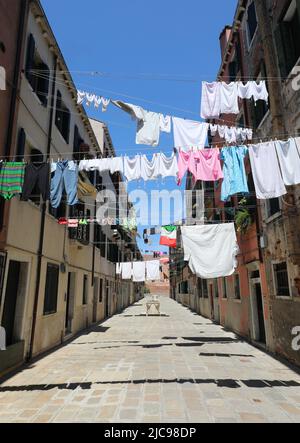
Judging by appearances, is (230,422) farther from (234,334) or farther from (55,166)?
(234,334)

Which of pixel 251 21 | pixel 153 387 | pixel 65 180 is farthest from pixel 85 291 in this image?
pixel 251 21

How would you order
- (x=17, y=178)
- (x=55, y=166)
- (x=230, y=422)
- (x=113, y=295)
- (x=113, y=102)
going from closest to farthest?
(x=230, y=422) < (x=17, y=178) < (x=55, y=166) < (x=113, y=102) < (x=113, y=295)

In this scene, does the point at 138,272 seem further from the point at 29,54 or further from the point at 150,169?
the point at 29,54

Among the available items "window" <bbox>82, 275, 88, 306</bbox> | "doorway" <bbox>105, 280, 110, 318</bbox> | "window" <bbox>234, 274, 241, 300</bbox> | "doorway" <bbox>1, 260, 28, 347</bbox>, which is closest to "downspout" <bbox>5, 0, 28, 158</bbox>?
"doorway" <bbox>1, 260, 28, 347</bbox>

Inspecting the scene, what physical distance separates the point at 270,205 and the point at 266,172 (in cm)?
306

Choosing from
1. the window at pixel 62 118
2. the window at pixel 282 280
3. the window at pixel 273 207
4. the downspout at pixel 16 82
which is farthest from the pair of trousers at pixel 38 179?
the window at pixel 282 280

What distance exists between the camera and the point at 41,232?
950 centimetres

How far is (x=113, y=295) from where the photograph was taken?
2684 cm

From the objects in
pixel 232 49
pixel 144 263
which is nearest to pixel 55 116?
pixel 232 49

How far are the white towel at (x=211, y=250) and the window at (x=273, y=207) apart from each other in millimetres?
1604

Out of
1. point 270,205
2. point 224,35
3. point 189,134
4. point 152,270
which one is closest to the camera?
point 189,134

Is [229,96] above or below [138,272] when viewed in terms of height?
above

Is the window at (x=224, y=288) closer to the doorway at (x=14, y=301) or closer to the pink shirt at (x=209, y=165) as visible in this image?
the pink shirt at (x=209, y=165)

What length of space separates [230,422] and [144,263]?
2255 cm
